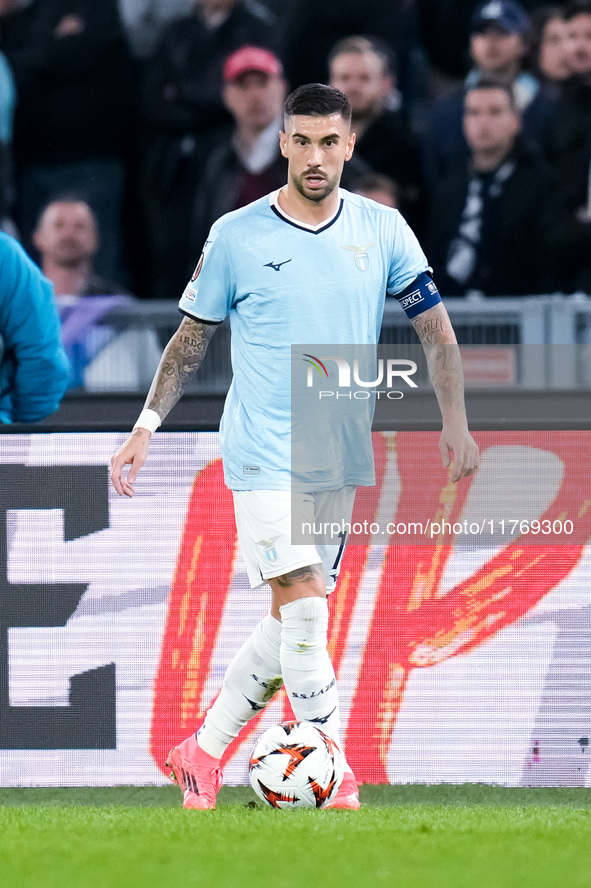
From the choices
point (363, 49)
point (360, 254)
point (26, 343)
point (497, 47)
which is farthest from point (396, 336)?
point (360, 254)

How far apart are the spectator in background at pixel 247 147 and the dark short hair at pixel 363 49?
382mm

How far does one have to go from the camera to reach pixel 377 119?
27.6ft

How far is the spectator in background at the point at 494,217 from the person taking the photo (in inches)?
321

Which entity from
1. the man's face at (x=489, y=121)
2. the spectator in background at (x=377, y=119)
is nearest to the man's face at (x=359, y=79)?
the spectator in background at (x=377, y=119)

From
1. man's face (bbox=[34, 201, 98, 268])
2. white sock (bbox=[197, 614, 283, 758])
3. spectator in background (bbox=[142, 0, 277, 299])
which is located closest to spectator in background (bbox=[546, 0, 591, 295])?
spectator in background (bbox=[142, 0, 277, 299])

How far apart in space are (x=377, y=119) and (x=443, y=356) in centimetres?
452

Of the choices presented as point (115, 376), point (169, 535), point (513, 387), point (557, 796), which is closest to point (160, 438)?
point (169, 535)

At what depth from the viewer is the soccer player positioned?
4008 millimetres

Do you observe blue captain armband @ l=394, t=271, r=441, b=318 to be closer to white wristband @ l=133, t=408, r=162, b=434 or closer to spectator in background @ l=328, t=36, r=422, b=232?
white wristband @ l=133, t=408, r=162, b=434

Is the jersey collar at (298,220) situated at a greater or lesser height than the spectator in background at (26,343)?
greater

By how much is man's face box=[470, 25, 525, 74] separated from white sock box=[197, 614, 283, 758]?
212 inches

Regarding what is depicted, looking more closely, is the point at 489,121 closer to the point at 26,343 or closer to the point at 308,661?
the point at 26,343

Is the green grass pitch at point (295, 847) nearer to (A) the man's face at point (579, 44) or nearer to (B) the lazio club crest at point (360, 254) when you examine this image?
(B) the lazio club crest at point (360, 254)

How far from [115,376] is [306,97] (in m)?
3.56
